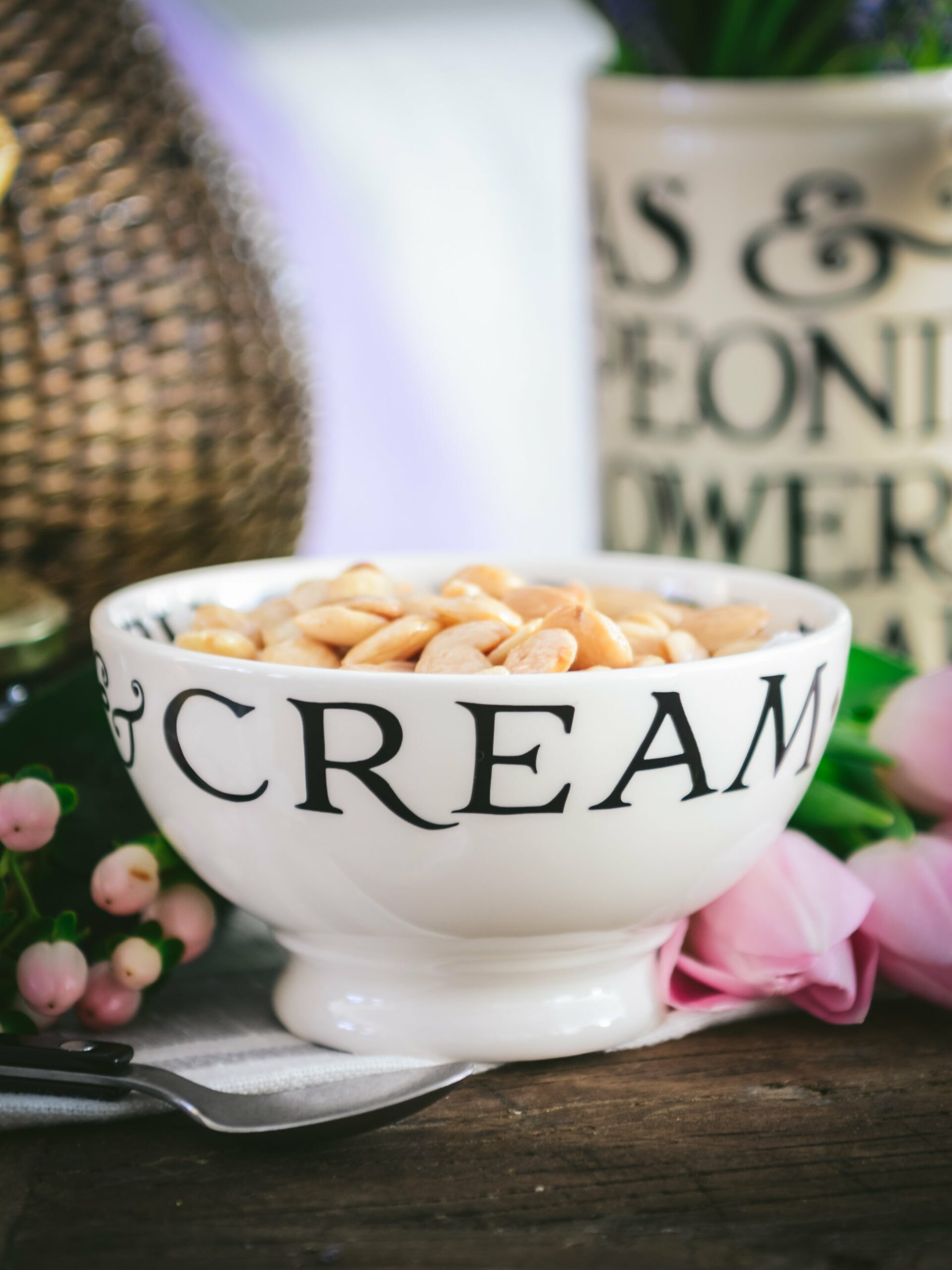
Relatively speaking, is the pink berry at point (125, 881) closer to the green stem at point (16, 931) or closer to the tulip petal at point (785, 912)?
the green stem at point (16, 931)

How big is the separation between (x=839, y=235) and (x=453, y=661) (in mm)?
361

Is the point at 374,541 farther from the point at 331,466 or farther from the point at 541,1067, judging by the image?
the point at 541,1067

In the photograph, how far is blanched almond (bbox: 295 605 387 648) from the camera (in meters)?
0.38

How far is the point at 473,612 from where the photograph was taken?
380 millimetres

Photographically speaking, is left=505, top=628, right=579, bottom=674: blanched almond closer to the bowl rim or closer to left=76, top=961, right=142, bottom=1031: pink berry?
the bowl rim

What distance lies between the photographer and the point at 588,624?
360mm

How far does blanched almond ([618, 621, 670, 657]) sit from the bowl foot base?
73mm

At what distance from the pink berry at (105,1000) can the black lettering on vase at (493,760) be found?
117 mm

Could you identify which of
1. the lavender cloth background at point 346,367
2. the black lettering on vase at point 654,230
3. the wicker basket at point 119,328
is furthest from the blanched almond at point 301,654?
the lavender cloth background at point 346,367

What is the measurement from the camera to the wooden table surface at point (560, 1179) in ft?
0.96

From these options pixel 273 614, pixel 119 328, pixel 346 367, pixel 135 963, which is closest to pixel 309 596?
pixel 273 614

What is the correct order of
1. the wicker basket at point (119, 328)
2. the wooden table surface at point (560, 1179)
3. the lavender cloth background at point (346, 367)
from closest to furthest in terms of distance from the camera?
1. the wooden table surface at point (560, 1179)
2. the wicker basket at point (119, 328)
3. the lavender cloth background at point (346, 367)

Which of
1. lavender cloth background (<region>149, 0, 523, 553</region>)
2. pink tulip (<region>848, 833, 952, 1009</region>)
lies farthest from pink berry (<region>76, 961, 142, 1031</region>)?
lavender cloth background (<region>149, 0, 523, 553</region>)

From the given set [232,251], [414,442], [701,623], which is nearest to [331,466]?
[414,442]
